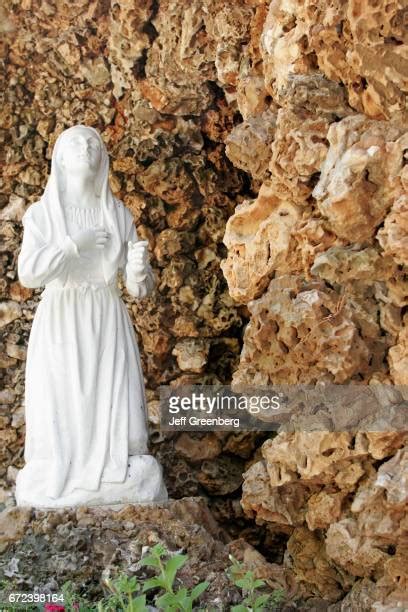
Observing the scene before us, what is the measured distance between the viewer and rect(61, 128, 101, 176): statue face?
4.58 m

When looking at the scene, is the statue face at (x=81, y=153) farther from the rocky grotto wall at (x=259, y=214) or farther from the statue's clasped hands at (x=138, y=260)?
the rocky grotto wall at (x=259, y=214)

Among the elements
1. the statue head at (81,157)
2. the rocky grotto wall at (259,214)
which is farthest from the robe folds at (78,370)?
the rocky grotto wall at (259,214)

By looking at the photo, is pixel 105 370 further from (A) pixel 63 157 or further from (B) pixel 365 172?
(B) pixel 365 172

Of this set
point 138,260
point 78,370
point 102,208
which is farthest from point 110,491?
point 102,208

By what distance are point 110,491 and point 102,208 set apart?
1.32 m

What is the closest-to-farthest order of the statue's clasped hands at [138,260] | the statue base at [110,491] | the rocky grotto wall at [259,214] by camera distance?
the rocky grotto wall at [259,214] < the statue base at [110,491] < the statue's clasped hands at [138,260]

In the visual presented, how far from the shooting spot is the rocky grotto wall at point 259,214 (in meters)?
3.62

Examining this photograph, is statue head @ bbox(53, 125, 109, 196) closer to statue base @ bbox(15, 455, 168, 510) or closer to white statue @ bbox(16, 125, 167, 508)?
white statue @ bbox(16, 125, 167, 508)

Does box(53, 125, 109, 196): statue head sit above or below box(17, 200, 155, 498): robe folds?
above

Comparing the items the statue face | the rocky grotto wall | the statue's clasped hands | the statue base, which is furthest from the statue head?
the statue base

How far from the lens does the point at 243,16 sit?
5.50 m

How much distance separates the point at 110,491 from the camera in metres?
4.29

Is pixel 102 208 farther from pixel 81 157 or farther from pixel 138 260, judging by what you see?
pixel 138 260

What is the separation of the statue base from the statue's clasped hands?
814 millimetres
